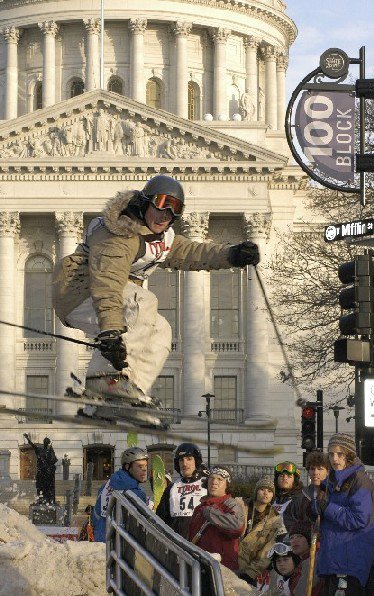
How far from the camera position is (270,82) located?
99125mm

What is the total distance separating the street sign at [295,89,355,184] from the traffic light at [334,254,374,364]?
12.4 ft

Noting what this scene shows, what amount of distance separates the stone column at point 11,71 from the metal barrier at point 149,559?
88580 millimetres

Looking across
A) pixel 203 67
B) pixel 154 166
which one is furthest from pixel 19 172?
pixel 203 67

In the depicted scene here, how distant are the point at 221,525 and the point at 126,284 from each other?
558cm

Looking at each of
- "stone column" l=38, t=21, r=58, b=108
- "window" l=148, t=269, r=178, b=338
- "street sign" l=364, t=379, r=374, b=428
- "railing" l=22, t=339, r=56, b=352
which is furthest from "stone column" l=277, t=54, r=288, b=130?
"street sign" l=364, t=379, r=374, b=428

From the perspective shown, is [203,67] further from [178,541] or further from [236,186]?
[178,541]

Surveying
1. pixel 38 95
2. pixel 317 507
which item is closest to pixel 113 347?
pixel 317 507

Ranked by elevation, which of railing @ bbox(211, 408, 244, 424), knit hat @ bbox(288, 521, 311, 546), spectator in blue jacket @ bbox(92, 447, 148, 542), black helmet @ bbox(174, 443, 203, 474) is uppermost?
railing @ bbox(211, 408, 244, 424)

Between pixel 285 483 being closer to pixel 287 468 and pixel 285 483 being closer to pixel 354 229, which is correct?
pixel 287 468

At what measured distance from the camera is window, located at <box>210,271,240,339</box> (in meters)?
76.3

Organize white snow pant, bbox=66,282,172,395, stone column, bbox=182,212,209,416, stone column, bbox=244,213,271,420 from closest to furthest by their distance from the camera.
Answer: white snow pant, bbox=66,282,172,395
stone column, bbox=244,213,271,420
stone column, bbox=182,212,209,416

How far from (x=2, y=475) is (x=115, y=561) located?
61.4 metres

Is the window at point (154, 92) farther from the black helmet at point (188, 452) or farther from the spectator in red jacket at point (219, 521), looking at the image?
the spectator in red jacket at point (219, 521)

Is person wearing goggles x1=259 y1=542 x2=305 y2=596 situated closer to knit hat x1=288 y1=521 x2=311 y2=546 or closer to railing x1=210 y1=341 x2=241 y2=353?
knit hat x1=288 y1=521 x2=311 y2=546
